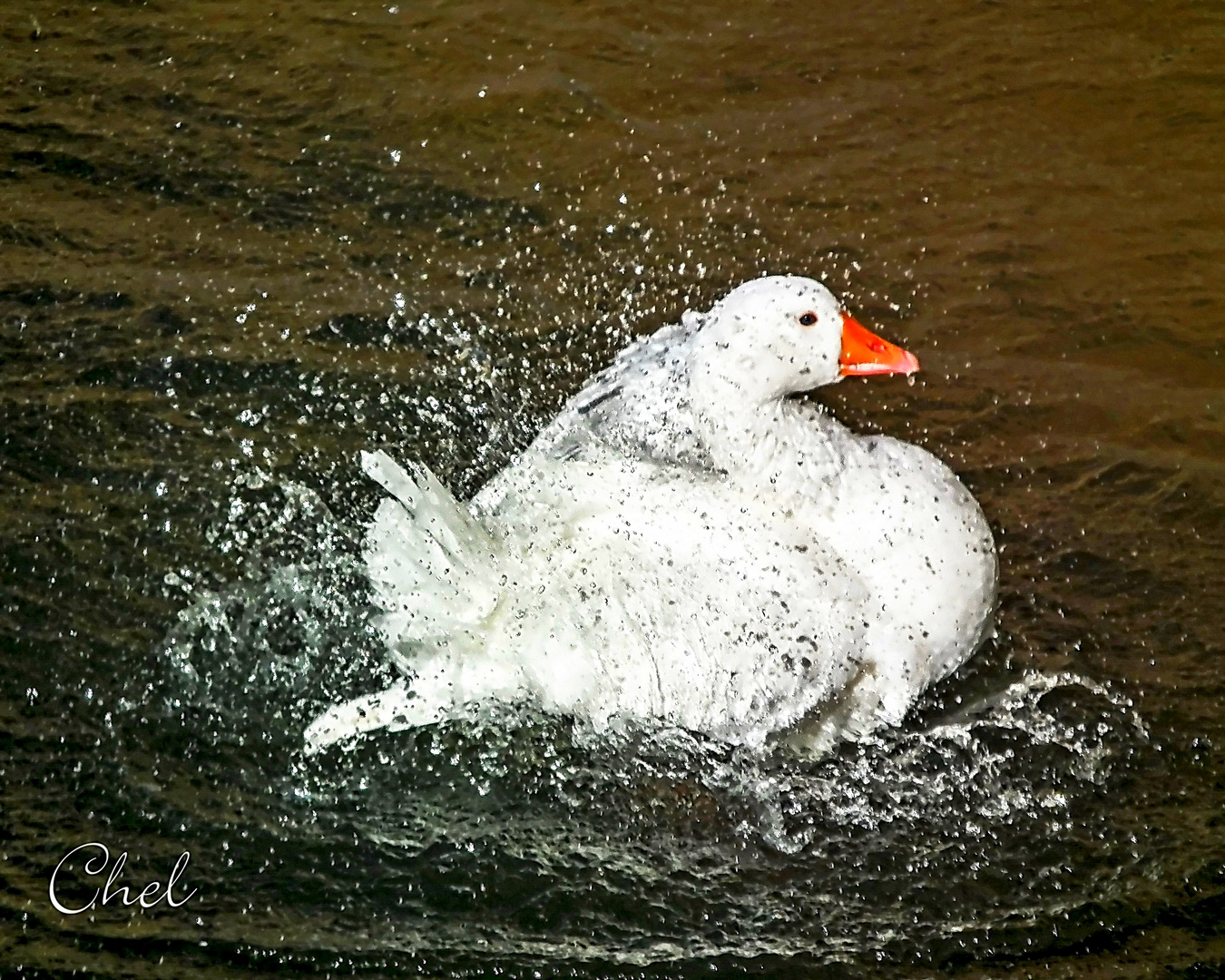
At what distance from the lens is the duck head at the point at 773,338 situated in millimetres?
1867

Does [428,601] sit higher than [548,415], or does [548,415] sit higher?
[548,415]

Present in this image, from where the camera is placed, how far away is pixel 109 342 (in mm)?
2535

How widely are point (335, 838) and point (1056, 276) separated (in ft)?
6.11

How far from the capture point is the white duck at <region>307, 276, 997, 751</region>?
1912 mm

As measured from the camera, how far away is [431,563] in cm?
193

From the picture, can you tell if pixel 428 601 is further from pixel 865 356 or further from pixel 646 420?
pixel 865 356

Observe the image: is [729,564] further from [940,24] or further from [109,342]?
[940,24]

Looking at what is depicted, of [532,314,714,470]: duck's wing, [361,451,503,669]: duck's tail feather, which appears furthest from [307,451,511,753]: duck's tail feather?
[532,314,714,470]: duck's wing

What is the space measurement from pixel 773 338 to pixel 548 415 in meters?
0.64

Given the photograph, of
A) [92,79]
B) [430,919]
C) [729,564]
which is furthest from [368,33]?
[430,919]
